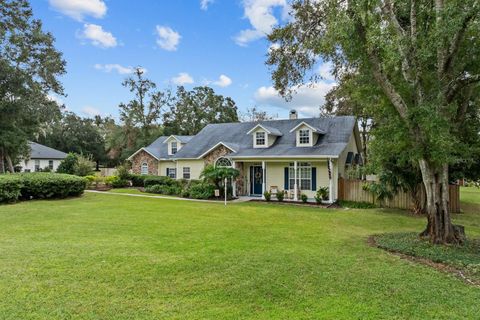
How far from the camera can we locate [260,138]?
22234mm

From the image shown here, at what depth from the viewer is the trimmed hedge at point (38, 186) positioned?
15.7 metres

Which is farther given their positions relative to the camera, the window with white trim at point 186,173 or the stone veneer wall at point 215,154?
the window with white trim at point 186,173

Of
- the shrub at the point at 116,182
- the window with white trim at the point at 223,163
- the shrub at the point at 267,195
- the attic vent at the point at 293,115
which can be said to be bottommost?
the shrub at the point at 267,195

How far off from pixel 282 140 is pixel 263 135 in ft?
4.30

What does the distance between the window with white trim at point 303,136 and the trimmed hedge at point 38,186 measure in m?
13.3

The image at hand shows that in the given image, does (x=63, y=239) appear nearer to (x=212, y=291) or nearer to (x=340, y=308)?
(x=212, y=291)

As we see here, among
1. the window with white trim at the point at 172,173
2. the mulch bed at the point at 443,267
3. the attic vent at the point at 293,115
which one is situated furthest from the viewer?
the window with white trim at the point at 172,173

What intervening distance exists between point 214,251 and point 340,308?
3574 mm

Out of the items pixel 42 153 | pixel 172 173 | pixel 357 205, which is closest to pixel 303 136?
pixel 357 205

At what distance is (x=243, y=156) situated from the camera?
68.2 ft

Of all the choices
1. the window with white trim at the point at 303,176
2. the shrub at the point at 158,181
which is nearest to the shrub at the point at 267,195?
the window with white trim at the point at 303,176

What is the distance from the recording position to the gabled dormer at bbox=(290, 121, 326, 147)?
20281 millimetres

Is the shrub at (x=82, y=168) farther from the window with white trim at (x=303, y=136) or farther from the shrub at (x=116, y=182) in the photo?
the window with white trim at (x=303, y=136)

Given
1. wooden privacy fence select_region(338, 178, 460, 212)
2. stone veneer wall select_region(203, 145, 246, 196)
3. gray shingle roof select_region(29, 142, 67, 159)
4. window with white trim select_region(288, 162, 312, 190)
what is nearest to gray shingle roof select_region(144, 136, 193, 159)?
stone veneer wall select_region(203, 145, 246, 196)
